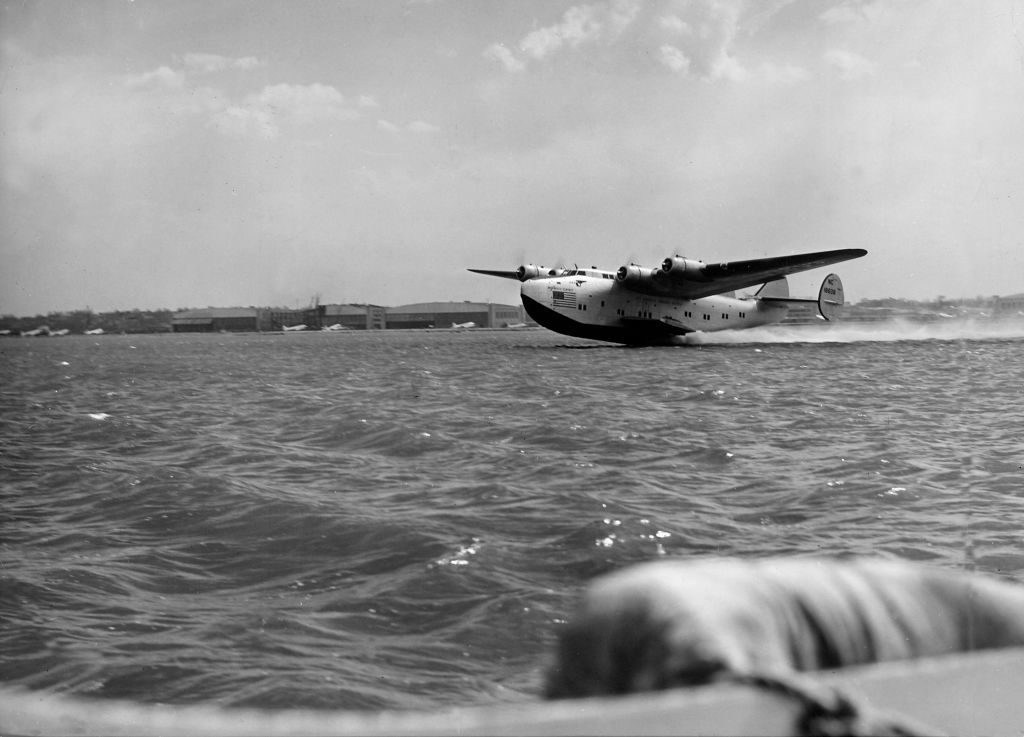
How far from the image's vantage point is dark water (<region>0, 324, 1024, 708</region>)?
14.1 feet

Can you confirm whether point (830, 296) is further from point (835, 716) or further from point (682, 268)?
point (835, 716)

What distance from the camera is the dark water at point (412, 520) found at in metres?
4.30

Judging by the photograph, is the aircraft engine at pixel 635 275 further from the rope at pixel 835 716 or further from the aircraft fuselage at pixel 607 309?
the rope at pixel 835 716

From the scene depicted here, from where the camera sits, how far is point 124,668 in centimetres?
416

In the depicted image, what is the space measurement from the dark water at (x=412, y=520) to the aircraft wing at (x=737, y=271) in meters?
20.4

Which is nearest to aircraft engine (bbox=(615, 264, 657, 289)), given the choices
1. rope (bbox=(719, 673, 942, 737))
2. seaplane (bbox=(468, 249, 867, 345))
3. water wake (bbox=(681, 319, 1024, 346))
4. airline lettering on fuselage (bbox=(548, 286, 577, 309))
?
seaplane (bbox=(468, 249, 867, 345))

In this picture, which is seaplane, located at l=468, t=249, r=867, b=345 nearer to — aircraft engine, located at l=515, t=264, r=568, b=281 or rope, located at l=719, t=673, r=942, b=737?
aircraft engine, located at l=515, t=264, r=568, b=281

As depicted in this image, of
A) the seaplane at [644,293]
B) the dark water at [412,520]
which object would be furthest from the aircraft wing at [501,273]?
the dark water at [412,520]

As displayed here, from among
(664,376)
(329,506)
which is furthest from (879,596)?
(664,376)

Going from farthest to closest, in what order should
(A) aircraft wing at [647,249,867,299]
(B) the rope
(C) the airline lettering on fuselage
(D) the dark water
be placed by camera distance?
1. (C) the airline lettering on fuselage
2. (A) aircraft wing at [647,249,867,299]
3. (D) the dark water
4. (B) the rope

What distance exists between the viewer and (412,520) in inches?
266

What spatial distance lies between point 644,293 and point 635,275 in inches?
63.8

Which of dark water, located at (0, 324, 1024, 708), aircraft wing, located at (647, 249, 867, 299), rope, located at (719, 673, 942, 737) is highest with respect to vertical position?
aircraft wing, located at (647, 249, 867, 299)

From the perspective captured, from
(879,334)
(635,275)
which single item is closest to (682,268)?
(635,275)
